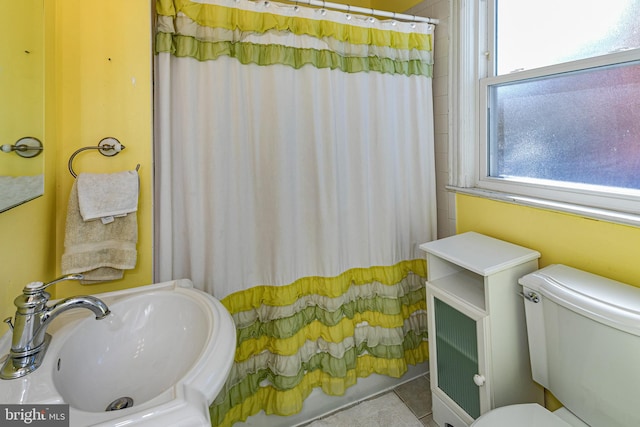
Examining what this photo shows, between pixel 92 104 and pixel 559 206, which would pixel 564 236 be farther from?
pixel 92 104

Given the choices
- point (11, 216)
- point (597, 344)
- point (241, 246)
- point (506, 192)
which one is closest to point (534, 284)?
point (597, 344)

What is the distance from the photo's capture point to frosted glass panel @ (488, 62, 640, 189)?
110 cm

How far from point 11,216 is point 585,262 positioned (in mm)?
1875

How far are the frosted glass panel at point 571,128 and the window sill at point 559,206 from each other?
0.12 m

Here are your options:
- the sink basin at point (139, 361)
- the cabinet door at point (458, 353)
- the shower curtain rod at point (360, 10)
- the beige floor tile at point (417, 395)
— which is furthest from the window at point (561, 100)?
the sink basin at point (139, 361)

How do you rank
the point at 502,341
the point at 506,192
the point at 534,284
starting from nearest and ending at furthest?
the point at 534,284, the point at 502,341, the point at 506,192

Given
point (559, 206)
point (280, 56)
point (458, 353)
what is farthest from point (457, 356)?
point (280, 56)

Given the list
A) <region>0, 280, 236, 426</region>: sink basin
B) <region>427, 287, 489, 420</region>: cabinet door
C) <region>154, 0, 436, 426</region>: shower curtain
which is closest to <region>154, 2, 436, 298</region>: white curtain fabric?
<region>154, 0, 436, 426</region>: shower curtain

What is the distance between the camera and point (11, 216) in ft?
2.72

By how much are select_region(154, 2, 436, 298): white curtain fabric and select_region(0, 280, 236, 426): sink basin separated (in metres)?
0.28

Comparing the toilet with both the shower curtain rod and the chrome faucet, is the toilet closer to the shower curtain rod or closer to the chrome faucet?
the chrome faucet

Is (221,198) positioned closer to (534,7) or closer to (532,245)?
(532,245)

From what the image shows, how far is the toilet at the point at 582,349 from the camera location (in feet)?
2.75

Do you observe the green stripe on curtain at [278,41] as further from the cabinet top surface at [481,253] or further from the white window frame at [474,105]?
the cabinet top surface at [481,253]
